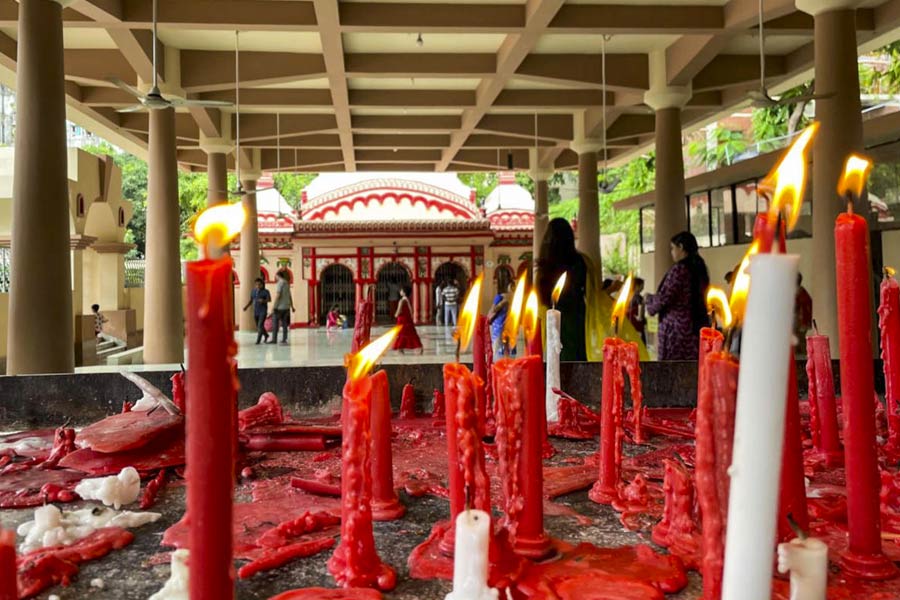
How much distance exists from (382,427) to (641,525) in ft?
1.64

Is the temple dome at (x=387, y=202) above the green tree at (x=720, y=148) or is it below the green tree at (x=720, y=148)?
below

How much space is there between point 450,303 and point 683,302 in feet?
49.1

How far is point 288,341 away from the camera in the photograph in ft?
49.4

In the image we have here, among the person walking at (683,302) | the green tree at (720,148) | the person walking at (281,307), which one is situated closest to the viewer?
the person walking at (683,302)

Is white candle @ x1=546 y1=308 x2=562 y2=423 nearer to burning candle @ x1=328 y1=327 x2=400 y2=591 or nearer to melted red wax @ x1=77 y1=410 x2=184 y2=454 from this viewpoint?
melted red wax @ x1=77 y1=410 x2=184 y2=454

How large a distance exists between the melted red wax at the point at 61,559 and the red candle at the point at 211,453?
23.4 inches

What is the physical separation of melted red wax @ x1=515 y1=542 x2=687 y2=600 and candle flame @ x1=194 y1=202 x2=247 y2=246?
616 millimetres

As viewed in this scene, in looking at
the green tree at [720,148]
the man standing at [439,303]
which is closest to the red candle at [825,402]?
the man standing at [439,303]

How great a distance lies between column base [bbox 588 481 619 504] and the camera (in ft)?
4.61

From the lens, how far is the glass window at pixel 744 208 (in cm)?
1327

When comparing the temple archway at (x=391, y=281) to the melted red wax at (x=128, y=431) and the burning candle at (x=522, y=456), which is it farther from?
the burning candle at (x=522, y=456)

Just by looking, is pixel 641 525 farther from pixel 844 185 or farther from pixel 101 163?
pixel 101 163

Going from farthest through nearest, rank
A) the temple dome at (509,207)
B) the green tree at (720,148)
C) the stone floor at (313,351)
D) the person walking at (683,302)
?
1. the green tree at (720,148)
2. the temple dome at (509,207)
3. the stone floor at (313,351)
4. the person walking at (683,302)

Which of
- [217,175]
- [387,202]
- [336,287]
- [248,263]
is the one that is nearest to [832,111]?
[217,175]
